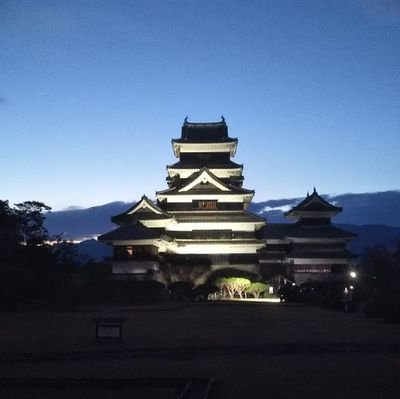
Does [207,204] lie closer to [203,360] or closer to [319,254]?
[319,254]

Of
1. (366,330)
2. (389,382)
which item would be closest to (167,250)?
(366,330)

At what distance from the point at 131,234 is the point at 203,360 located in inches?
1360

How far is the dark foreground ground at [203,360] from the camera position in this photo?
32.4ft

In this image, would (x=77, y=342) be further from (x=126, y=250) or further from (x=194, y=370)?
(x=126, y=250)

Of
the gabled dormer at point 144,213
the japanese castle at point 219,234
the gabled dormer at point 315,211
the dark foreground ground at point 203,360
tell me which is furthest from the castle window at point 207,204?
the dark foreground ground at point 203,360

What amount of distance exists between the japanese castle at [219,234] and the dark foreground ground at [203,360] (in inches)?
933

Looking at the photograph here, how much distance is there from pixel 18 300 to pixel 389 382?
2585 cm

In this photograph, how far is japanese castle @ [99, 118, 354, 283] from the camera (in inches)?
1895

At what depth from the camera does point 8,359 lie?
13.5m

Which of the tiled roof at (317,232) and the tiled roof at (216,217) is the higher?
the tiled roof at (216,217)

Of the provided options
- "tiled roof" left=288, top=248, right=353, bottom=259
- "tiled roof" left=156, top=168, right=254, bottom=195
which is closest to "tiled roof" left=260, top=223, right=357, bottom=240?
"tiled roof" left=288, top=248, right=353, bottom=259

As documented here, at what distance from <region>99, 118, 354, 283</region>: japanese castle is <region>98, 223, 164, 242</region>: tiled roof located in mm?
86

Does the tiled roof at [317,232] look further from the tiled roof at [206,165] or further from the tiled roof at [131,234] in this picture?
the tiled roof at [131,234]

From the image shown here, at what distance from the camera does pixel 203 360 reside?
13484 millimetres
